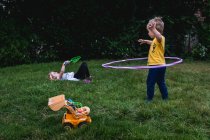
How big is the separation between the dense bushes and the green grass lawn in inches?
130

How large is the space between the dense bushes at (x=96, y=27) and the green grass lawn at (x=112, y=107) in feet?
10.9

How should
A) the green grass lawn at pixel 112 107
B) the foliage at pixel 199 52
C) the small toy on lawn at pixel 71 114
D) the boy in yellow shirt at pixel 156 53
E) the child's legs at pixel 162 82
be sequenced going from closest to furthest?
the green grass lawn at pixel 112 107 → the small toy on lawn at pixel 71 114 → the boy in yellow shirt at pixel 156 53 → the child's legs at pixel 162 82 → the foliage at pixel 199 52

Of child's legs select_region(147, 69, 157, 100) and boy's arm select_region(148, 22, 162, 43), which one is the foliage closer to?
child's legs select_region(147, 69, 157, 100)

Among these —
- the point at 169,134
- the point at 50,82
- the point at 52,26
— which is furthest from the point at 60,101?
the point at 52,26

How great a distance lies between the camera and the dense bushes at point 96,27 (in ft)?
41.9

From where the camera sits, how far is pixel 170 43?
43.6 feet

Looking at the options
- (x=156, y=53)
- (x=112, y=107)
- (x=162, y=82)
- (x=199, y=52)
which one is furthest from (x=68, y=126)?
(x=199, y=52)

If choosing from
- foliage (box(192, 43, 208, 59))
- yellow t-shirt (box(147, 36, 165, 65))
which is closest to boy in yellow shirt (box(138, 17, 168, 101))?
yellow t-shirt (box(147, 36, 165, 65))

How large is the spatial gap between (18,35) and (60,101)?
291 inches

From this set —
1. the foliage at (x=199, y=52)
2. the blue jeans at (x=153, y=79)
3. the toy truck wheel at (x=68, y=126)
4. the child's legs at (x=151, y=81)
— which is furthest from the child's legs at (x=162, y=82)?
the foliage at (x=199, y=52)

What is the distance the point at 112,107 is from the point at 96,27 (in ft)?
23.7

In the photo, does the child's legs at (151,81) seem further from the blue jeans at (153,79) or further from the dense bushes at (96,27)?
the dense bushes at (96,27)

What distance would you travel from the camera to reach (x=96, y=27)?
43.2ft

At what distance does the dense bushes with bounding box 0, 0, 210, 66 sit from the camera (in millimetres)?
12758
